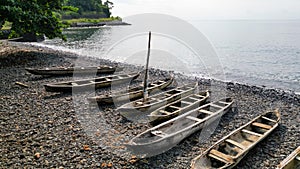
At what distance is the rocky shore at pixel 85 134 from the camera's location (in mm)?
6742

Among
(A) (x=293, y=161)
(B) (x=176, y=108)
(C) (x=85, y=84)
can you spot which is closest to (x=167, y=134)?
(B) (x=176, y=108)

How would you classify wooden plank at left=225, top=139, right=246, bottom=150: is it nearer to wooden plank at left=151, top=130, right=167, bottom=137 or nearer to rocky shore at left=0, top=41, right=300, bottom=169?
rocky shore at left=0, top=41, right=300, bottom=169

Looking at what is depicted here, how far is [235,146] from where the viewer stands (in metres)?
7.30

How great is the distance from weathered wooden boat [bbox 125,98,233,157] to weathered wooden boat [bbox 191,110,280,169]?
3.76ft

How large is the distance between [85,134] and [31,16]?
11851 millimetres

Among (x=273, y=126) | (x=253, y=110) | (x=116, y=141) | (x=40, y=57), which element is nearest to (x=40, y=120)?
(x=116, y=141)

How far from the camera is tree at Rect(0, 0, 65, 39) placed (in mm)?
15219

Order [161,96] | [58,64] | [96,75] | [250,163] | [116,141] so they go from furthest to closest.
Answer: [58,64] → [96,75] → [161,96] → [116,141] → [250,163]

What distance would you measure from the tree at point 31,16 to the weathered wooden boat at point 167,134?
40.8 ft

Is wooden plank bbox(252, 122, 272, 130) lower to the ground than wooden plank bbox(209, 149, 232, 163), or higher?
higher

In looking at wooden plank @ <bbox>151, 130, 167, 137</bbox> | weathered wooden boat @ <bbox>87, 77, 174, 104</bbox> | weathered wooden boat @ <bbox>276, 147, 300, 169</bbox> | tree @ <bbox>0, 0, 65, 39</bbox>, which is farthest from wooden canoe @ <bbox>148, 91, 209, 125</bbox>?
tree @ <bbox>0, 0, 65, 39</bbox>

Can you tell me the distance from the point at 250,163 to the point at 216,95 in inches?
293

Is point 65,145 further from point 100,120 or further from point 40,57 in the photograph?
point 40,57

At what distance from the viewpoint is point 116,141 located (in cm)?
784
